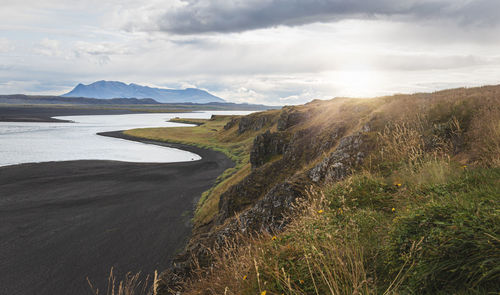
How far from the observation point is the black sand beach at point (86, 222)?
2355 centimetres

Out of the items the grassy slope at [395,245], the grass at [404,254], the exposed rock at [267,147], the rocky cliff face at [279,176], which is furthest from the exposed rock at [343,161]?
the exposed rock at [267,147]

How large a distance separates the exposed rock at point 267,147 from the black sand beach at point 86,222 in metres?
11.2

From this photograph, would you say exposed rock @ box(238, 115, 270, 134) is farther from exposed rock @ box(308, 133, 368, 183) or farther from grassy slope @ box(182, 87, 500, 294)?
grassy slope @ box(182, 87, 500, 294)

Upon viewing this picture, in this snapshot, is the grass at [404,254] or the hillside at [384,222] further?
the hillside at [384,222]

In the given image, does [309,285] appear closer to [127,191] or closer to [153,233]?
[153,233]

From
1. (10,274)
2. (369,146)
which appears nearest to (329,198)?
(369,146)

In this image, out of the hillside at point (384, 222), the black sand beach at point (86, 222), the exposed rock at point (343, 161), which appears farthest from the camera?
the black sand beach at point (86, 222)

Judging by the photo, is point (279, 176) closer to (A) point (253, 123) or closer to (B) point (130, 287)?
(B) point (130, 287)

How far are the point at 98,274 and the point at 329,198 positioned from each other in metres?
23.5

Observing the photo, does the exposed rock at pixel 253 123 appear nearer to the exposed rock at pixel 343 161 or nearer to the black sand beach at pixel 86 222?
the black sand beach at pixel 86 222

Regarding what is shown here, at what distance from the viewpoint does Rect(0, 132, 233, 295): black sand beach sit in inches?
927

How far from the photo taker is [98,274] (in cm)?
2303

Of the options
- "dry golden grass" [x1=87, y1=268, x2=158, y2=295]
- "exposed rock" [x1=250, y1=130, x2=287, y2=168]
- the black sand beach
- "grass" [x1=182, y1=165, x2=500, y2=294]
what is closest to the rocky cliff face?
"exposed rock" [x1=250, y1=130, x2=287, y2=168]

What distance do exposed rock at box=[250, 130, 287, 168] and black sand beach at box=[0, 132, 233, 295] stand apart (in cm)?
1115
